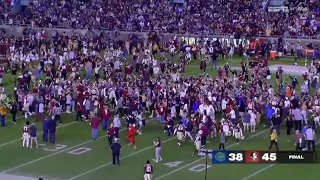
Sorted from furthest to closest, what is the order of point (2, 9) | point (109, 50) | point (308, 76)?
point (2, 9)
point (109, 50)
point (308, 76)

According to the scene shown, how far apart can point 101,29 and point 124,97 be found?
60.6 feet

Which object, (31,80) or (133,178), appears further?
(31,80)

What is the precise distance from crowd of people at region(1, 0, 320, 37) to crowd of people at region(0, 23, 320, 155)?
24.1ft

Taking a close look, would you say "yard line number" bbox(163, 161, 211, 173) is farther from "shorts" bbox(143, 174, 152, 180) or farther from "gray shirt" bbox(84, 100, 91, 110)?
"gray shirt" bbox(84, 100, 91, 110)

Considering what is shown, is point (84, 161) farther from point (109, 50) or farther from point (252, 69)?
point (109, 50)

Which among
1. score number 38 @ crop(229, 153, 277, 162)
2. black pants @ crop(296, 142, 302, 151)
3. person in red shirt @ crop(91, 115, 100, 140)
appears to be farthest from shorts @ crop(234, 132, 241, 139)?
person in red shirt @ crop(91, 115, 100, 140)

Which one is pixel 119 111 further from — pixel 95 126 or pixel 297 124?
pixel 297 124

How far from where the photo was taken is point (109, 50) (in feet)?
134

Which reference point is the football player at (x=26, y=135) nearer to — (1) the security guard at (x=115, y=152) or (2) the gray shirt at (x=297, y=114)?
(1) the security guard at (x=115, y=152)

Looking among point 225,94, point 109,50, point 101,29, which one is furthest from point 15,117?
point 101,29

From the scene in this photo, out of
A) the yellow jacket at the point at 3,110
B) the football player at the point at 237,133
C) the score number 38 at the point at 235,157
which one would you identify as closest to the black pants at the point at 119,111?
the yellow jacket at the point at 3,110

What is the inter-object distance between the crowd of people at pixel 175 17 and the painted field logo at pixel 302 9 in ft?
0.20

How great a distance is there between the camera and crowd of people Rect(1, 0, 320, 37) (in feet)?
151
